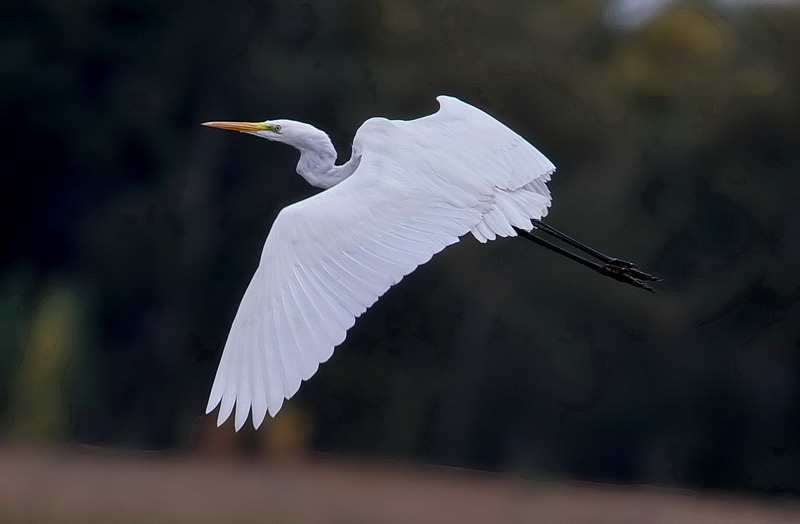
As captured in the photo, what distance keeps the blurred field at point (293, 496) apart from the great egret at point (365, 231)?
5.84m

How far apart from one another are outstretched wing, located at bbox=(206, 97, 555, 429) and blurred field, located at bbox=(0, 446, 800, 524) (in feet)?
19.4

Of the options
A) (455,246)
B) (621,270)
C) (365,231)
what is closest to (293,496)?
(621,270)

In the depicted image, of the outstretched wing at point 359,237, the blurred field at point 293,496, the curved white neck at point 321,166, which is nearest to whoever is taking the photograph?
the outstretched wing at point 359,237

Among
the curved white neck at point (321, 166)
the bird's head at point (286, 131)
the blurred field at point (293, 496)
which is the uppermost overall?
the bird's head at point (286, 131)

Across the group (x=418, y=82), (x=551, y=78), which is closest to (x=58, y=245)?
(x=418, y=82)

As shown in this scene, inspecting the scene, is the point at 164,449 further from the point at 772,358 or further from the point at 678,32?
the point at 678,32

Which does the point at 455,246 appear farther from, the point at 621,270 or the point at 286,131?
the point at 286,131

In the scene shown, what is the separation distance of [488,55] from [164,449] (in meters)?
6.31

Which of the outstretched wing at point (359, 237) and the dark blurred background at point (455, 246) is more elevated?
the dark blurred background at point (455, 246)

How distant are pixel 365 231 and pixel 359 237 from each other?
3 centimetres

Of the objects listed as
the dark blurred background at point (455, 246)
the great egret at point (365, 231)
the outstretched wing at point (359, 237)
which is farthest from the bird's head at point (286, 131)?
the dark blurred background at point (455, 246)

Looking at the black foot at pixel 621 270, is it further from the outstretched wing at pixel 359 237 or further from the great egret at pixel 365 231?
the outstretched wing at pixel 359 237

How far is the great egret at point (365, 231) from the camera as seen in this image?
4.95 metres

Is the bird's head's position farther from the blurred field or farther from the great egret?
the blurred field
